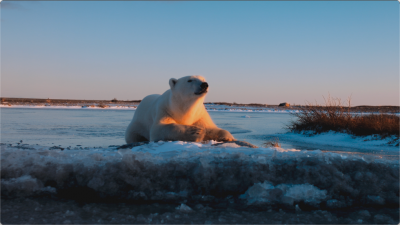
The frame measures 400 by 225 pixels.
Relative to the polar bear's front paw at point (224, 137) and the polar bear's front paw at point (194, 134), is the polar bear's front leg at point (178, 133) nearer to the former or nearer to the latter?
the polar bear's front paw at point (194, 134)

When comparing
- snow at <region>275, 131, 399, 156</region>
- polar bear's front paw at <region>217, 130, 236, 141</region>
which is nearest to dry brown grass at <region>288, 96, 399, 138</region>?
snow at <region>275, 131, 399, 156</region>

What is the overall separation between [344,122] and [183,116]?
4832 mm

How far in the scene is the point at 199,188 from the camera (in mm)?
2055

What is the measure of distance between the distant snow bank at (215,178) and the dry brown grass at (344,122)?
4.42 metres

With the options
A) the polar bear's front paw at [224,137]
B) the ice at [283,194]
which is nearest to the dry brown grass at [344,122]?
the polar bear's front paw at [224,137]

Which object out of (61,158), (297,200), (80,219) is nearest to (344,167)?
(297,200)

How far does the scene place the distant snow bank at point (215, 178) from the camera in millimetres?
1993

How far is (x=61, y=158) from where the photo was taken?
228 cm

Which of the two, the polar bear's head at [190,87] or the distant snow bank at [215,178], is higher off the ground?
the polar bear's head at [190,87]

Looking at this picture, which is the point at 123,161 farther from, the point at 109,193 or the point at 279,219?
the point at 279,219

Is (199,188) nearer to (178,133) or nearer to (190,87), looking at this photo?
(178,133)

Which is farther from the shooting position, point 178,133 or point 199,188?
point 178,133

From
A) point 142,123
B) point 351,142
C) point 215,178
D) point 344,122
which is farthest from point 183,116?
point 344,122

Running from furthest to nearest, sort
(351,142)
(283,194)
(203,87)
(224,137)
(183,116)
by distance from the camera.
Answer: (351,142)
(183,116)
(224,137)
(203,87)
(283,194)
